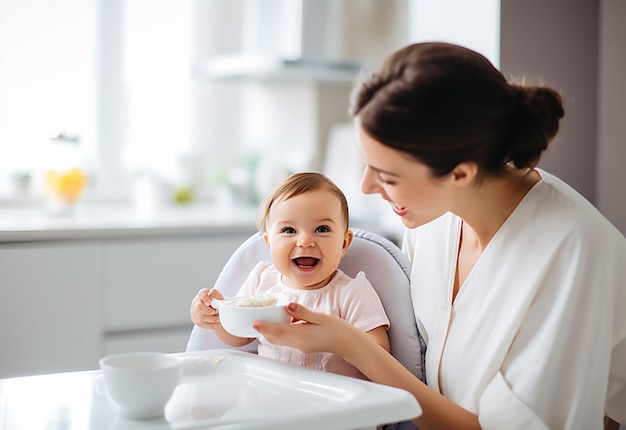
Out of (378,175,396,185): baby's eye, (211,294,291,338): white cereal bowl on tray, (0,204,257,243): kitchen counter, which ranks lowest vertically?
(0,204,257,243): kitchen counter

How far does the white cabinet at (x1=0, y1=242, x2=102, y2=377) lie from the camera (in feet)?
9.31

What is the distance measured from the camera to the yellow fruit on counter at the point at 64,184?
10.8 ft

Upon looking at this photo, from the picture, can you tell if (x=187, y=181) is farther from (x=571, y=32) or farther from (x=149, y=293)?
(x=571, y=32)

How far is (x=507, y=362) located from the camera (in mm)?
1450

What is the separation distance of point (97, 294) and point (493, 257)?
71.9 inches

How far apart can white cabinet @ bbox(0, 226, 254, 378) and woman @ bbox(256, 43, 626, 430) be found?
1703 millimetres

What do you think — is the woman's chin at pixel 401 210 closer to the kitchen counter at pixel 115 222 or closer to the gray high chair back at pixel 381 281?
the gray high chair back at pixel 381 281

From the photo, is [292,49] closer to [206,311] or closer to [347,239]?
[347,239]

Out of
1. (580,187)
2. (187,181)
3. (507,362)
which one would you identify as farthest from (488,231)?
(187,181)

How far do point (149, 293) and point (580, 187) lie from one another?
161cm

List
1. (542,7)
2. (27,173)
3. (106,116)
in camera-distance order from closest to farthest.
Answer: (542,7), (27,173), (106,116)

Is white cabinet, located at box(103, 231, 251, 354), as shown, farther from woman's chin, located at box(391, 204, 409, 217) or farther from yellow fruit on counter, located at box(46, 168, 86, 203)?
woman's chin, located at box(391, 204, 409, 217)

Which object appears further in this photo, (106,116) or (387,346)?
(106,116)

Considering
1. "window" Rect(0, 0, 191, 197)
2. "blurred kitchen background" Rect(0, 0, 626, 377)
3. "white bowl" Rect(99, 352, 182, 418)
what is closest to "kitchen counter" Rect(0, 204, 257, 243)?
"blurred kitchen background" Rect(0, 0, 626, 377)
